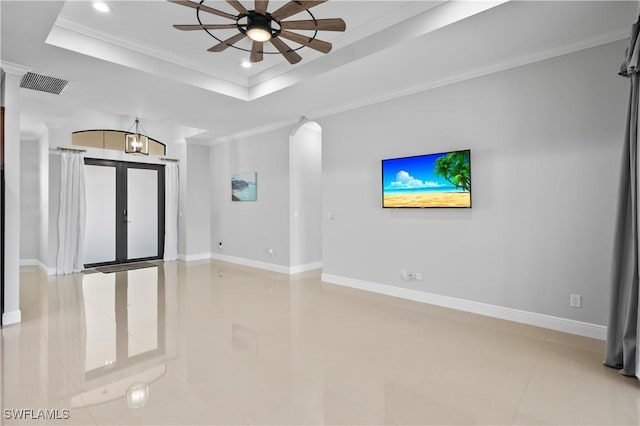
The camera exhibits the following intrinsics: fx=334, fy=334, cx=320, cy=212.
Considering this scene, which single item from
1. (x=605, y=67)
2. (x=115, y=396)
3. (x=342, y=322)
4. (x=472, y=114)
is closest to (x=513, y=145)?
(x=472, y=114)

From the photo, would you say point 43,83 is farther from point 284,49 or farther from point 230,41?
point 284,49

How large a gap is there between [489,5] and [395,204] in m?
2.49

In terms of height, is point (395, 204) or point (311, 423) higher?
point (395, 204)

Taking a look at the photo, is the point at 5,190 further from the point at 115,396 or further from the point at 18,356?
the point at 115,396

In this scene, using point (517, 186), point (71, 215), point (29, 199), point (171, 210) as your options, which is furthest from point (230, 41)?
point (29, 199)

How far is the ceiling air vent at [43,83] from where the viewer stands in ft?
13.1

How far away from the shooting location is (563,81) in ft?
10.8

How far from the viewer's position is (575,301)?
10.7 feet

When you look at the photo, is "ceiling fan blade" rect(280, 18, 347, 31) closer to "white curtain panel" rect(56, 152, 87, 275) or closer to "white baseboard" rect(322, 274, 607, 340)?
"white baseboard" rect(322, 274, 607, 340)

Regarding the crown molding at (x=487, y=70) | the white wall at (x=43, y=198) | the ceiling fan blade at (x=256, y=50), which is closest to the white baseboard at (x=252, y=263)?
the crown molding at (x=487, y=70)

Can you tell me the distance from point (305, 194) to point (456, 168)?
3175 mm

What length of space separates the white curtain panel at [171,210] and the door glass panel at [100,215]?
1.07 meters

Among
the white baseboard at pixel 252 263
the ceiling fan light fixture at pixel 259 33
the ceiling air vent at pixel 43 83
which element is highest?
the ceiling air vent at pixel 43 83

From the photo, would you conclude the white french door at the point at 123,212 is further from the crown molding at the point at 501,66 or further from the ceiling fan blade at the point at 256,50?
the ceiling fan blade at the point at 256,50
